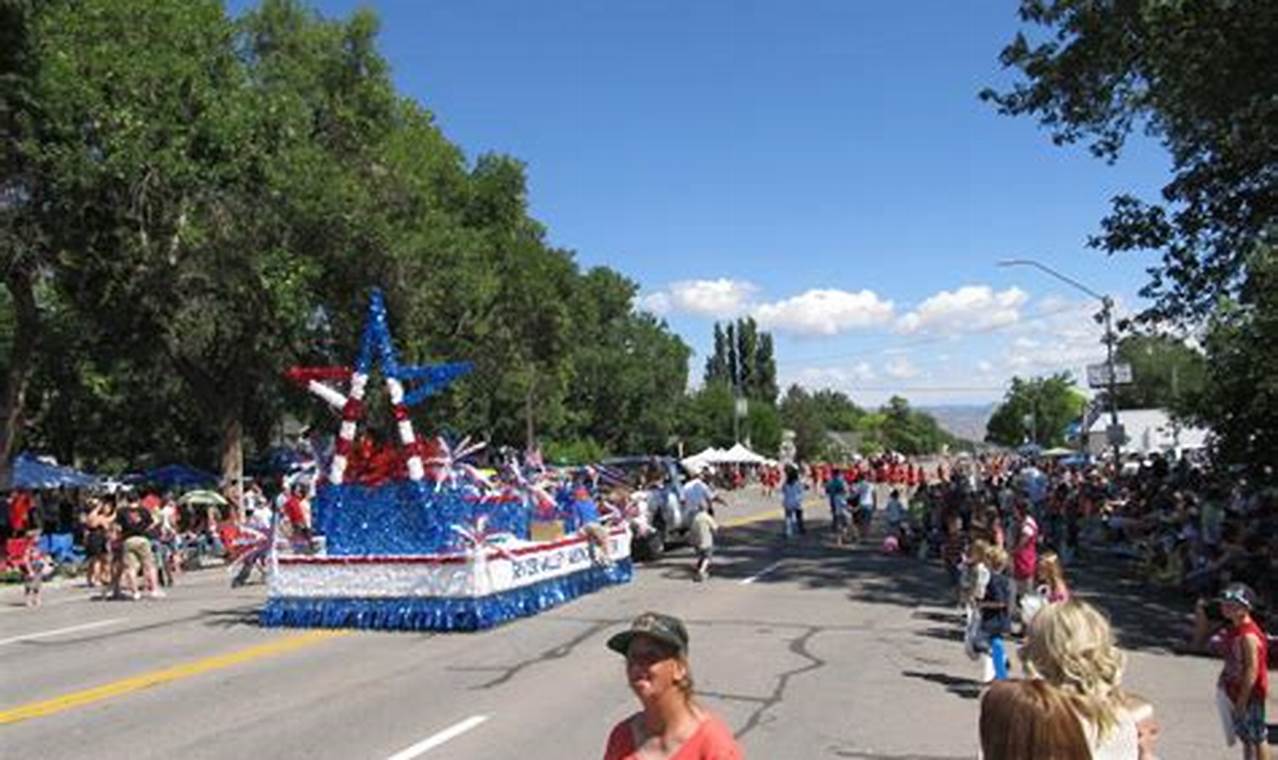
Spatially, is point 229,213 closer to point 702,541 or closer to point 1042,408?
point 702,541

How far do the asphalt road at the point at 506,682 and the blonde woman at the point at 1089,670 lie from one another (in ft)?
15.2

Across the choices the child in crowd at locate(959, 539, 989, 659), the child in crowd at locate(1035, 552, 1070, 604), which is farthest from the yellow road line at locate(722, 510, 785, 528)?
the child in crowd at locate(1035, 552, 1070, 604)

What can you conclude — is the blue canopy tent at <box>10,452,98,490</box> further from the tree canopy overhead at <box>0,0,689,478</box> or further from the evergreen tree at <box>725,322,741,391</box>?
the evergreen tree at <box>725,322,741,391</box>

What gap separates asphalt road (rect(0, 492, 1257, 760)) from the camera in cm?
Answer: 910

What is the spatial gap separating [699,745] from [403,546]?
1237cm

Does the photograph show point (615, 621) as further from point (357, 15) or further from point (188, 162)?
point (357, 15)

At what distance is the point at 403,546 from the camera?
15.6 meters

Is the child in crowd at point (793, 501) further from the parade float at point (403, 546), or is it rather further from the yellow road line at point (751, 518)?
the parade float at point (403, 546)

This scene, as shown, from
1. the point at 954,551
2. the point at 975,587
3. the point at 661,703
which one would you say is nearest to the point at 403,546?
the point at 975,587

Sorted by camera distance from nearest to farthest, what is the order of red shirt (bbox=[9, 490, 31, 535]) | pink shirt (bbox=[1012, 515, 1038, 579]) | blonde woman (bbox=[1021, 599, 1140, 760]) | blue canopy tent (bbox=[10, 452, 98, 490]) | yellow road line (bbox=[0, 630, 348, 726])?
blonde woman (bbox=[1021, 599, 1140, 760])
yellow road line (bbox=[0, 630, 348, 726])
pink shirt (bbox=[1012, 515, 1038, 579])
red shirt (bbox=[9, 490, 31, 535])
blue canopy tent (bbox=[10, 452, 98, 490])

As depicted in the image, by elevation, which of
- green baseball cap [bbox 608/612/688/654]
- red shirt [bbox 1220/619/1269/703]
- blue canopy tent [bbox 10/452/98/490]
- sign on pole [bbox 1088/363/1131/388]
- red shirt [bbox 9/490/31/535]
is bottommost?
red shirt [bbox 1220/619/1269/703]

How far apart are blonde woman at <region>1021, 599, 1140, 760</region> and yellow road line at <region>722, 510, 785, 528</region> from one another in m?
32.0

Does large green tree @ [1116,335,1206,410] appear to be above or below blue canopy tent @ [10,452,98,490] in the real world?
above

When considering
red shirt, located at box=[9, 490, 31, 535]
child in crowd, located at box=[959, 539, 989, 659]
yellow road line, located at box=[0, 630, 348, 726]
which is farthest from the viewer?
red shirt, located at box=[9, 490, 31, 535]
